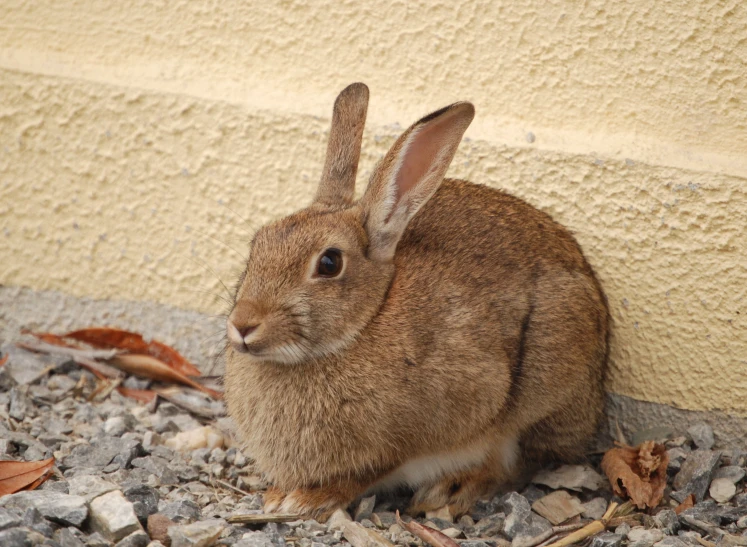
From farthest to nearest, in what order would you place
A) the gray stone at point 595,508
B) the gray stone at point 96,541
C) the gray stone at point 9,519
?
the gray stone at point 595,508, the gray stone at point 96,541, the gray stone at point 9,519

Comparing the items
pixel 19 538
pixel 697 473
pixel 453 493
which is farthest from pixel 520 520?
pixel 19 538

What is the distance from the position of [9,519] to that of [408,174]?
178 centimetres

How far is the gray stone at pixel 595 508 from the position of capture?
3488mm

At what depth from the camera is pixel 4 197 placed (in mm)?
4602

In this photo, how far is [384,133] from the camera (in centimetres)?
411

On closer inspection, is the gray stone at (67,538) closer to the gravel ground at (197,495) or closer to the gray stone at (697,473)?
the gravel ground at (197,495)

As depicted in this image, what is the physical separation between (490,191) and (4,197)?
251cm

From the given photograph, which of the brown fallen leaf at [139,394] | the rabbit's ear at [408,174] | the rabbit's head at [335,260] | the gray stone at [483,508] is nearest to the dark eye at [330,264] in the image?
the rabbit's head at [335,260]

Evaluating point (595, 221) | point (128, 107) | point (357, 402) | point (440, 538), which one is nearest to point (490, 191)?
point (595, 221)

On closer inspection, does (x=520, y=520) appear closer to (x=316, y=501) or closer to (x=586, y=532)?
(x=586, y=532)

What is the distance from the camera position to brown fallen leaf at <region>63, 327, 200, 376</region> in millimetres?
4512

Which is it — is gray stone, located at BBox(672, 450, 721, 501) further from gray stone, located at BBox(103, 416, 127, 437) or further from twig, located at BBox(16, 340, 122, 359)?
twig, located at BBox(16, 340, 122, 359)

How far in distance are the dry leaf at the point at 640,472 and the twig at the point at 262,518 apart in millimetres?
1325

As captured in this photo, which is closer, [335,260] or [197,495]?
[335,260]
